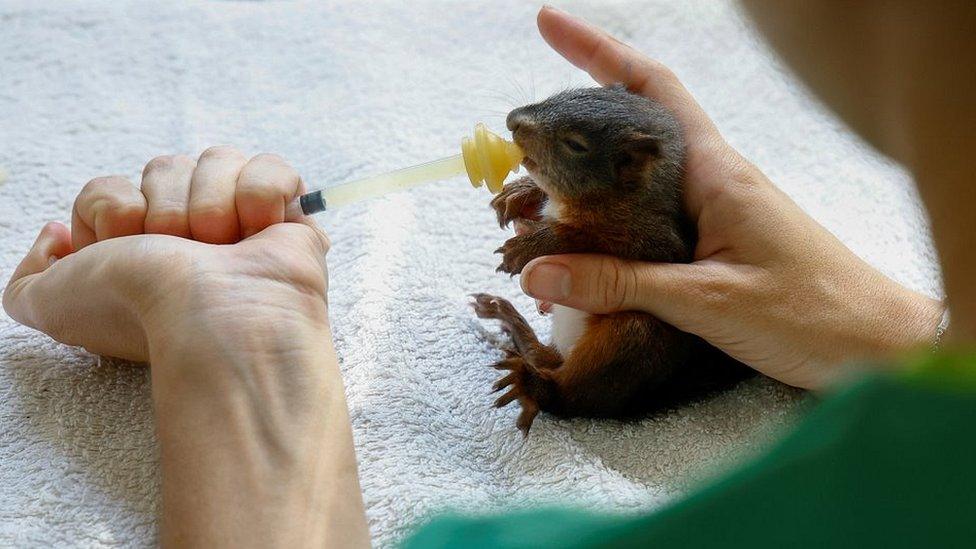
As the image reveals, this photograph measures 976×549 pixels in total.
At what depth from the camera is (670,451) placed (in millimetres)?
1082

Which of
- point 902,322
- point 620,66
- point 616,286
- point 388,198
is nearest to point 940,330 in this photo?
point 902,322

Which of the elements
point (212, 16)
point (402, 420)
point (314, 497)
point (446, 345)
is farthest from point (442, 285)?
point (212, 16)

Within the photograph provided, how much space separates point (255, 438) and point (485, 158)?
428 millimetres

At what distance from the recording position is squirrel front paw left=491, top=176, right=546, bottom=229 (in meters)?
1.34

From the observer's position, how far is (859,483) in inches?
16.2

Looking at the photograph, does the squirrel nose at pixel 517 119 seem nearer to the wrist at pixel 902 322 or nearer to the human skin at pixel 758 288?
the human skin at pixel 758 288

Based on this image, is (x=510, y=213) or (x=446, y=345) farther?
(x=510, y=213)

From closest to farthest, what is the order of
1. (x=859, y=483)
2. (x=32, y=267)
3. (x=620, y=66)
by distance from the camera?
(x=859, y=483)
(x=32, y=267)
(x=620, y=66)

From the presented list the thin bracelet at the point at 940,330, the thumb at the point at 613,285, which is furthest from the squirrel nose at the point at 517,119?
the thin bracelet at the point at 940,330

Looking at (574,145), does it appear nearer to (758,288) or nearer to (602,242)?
(602,242)

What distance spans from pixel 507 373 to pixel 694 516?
2.53ft

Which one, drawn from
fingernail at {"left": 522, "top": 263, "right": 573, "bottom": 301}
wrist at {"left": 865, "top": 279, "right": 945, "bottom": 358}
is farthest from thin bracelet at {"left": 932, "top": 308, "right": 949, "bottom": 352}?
fingernail at {"left": 522, "top": 263, "right": 573, "bottom": 301}

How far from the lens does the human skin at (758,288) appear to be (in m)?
1.09

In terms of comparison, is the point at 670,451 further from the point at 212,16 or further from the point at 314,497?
the point at 212,16
